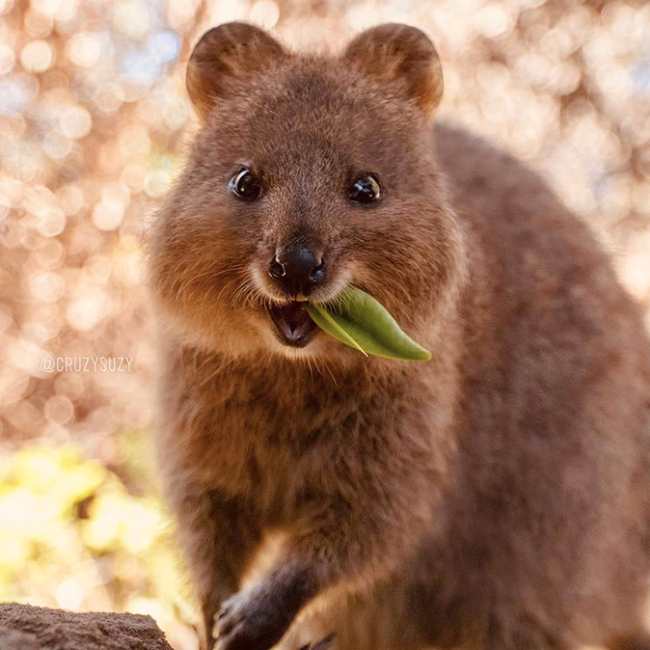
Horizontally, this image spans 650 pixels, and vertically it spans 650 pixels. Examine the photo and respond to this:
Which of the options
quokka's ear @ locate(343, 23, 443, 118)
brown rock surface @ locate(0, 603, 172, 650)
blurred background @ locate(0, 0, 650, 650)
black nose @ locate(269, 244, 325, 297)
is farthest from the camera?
blurred background @ locate(0, 0, 650, 650)

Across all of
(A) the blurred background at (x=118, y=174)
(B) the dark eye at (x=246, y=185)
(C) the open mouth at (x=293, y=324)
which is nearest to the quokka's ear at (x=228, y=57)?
(B) the dark eye at (x=246, y=185)

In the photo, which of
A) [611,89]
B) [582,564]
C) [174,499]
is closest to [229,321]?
[174,499]

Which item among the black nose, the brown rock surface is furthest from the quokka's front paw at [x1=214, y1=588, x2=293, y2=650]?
the black nose

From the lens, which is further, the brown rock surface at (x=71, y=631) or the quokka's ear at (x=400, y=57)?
the quokka's ear at (x=400, y=57)

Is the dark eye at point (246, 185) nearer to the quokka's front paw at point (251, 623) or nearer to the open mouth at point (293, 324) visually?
the open mouth at point (293, 324)

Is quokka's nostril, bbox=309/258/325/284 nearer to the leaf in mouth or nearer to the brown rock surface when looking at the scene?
the leaf in mouth

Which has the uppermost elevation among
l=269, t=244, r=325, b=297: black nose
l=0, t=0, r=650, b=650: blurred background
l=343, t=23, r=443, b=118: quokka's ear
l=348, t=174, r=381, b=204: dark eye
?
l=343, t=23, r=443, b=118: quokka's ear
